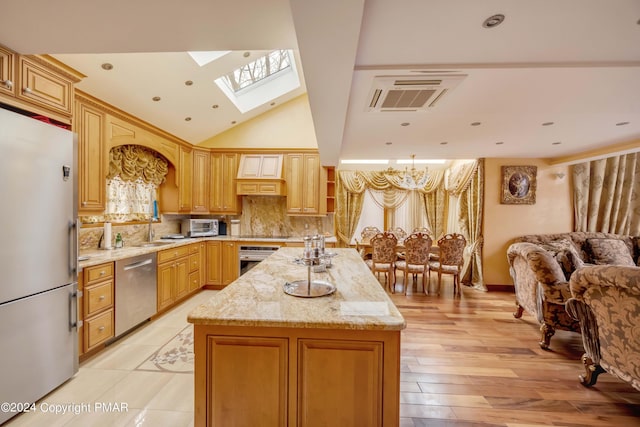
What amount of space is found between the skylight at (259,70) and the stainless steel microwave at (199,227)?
2339 millimetres

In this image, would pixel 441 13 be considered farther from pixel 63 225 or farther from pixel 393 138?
pixel 63 225

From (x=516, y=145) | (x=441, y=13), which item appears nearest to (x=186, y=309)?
(x=441, y=13)

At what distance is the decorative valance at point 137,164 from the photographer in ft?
10.8

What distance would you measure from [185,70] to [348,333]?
3.43 m

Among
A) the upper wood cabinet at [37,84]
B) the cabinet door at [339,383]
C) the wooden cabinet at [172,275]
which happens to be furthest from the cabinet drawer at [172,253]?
the cabinet door at [339,383]

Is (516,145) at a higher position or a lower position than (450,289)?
higher

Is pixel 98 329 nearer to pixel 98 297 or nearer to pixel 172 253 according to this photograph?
pixel 98 297

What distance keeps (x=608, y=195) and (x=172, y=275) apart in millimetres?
7291

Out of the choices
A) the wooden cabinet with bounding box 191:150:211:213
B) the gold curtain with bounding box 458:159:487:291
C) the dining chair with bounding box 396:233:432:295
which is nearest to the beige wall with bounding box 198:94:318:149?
the wooden cabinet with bounding box 191:150:211:213

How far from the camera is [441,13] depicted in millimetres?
1308

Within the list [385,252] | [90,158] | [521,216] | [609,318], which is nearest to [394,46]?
[609,318]

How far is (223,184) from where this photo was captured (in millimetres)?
4750

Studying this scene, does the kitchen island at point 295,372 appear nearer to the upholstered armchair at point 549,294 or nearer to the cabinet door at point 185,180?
the upholstered armchair at point 549,294

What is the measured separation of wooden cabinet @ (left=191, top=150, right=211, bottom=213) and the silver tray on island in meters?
3.51
